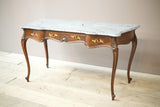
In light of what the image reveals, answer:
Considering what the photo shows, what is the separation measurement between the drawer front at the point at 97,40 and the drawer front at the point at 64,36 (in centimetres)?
9

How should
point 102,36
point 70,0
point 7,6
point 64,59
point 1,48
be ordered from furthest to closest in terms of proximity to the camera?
point 1,48 < point 7,6 < point 64,59 < point 70,0 < point 102,36

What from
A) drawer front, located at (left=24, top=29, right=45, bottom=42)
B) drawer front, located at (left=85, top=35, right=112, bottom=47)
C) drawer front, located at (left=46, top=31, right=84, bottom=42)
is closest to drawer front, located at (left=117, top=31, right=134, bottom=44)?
drawer front, located at (left=85, top=35, right=112, bottom=47)

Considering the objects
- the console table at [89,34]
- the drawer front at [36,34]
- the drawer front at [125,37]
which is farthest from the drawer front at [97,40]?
the drawer front at [36,34]

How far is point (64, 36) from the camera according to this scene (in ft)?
6.50

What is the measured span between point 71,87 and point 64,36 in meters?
0.63

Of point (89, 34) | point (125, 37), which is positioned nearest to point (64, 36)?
point (89, 34)

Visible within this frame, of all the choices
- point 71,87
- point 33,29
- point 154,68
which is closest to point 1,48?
point 33,29

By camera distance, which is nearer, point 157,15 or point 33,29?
point 33,29

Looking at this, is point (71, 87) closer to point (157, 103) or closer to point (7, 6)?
point (157, 103)

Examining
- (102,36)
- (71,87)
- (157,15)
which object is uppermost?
(157,15)

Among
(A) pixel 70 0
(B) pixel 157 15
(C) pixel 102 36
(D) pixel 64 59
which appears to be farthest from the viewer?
(D) pixel 64 59

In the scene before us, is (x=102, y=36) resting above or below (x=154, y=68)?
above

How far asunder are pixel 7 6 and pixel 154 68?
2498 millimetres

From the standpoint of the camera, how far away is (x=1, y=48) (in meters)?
3.51
